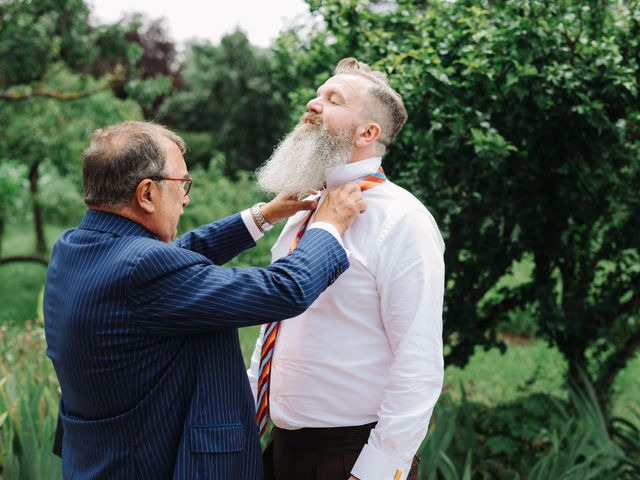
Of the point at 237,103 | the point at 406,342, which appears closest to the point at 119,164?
the point at 406,342

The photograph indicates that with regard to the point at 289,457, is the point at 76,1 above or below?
above

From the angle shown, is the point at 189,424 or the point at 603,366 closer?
the point at 189,424

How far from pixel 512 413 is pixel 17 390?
288 centimetres

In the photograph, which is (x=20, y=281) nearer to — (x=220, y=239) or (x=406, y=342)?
(x=220, y=239)

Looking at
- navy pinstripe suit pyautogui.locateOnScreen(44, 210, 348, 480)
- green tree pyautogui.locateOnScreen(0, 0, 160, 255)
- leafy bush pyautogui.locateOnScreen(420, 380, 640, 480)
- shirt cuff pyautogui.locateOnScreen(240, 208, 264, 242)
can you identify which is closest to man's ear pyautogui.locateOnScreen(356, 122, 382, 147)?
navy pinstripe suit pyautogui.locateOnScreen(44, 210, 348, 480)

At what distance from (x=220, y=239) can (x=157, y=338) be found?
751 mm

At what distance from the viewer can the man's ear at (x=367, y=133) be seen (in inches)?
80.1

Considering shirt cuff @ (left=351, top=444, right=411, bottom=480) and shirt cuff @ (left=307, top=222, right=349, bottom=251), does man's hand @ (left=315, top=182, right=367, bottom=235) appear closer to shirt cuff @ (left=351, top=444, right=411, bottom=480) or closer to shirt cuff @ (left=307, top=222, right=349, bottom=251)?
shirt cuff @ (left=307, top=222, right=349, bottom=251)

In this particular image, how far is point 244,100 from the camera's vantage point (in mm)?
16656

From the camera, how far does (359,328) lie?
1935 millimetres

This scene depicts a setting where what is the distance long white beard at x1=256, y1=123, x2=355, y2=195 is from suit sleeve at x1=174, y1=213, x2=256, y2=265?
307mm

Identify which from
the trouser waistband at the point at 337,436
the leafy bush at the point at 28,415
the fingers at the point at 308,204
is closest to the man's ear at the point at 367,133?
the fingers at the point at 308,204

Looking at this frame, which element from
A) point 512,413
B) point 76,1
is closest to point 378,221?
point 512,413

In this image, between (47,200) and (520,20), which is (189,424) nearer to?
(520,20)
